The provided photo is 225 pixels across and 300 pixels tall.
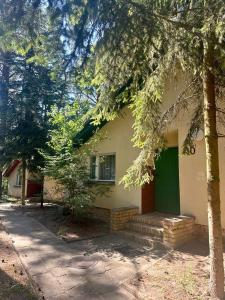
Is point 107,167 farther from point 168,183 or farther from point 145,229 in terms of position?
point 145,229

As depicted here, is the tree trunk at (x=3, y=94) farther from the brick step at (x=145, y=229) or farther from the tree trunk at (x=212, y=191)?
the tree trunk at (x=212, y=191)

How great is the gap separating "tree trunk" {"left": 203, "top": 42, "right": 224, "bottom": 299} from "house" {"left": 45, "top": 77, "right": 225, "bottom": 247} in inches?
51.3

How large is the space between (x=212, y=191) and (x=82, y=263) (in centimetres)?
341

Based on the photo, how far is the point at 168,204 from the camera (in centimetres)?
940

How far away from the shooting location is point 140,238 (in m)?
7.66

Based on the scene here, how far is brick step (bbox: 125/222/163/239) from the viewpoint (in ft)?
25.0

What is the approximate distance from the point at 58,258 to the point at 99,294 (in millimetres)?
2115

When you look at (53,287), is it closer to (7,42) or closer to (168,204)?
(7,42)

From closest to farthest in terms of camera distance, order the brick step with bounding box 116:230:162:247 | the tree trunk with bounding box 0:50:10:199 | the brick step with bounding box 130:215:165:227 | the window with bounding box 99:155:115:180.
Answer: the brick step with bounding box 116:230:162:247, the brick step with bounding box 130:215:165:227, the window with bounding box 99:155:115:180, the tree trunk with bounding box 0:50:10:199

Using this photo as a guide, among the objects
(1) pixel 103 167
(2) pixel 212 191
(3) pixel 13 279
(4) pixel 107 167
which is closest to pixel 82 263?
(3) pixel 13 279

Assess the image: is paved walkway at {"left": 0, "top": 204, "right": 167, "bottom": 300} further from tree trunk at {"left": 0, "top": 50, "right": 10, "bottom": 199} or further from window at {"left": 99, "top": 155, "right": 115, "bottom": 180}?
tree trunk at {"left": 0, "top": 50, "right": 10, "bottom": 199}

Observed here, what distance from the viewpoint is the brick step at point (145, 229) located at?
761 cm

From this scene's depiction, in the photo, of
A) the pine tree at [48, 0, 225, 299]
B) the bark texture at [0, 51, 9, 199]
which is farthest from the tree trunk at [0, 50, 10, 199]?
the pine tree at [48, 0, 225, 299]

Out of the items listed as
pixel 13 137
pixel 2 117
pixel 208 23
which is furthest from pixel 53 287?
pixel 2 117
